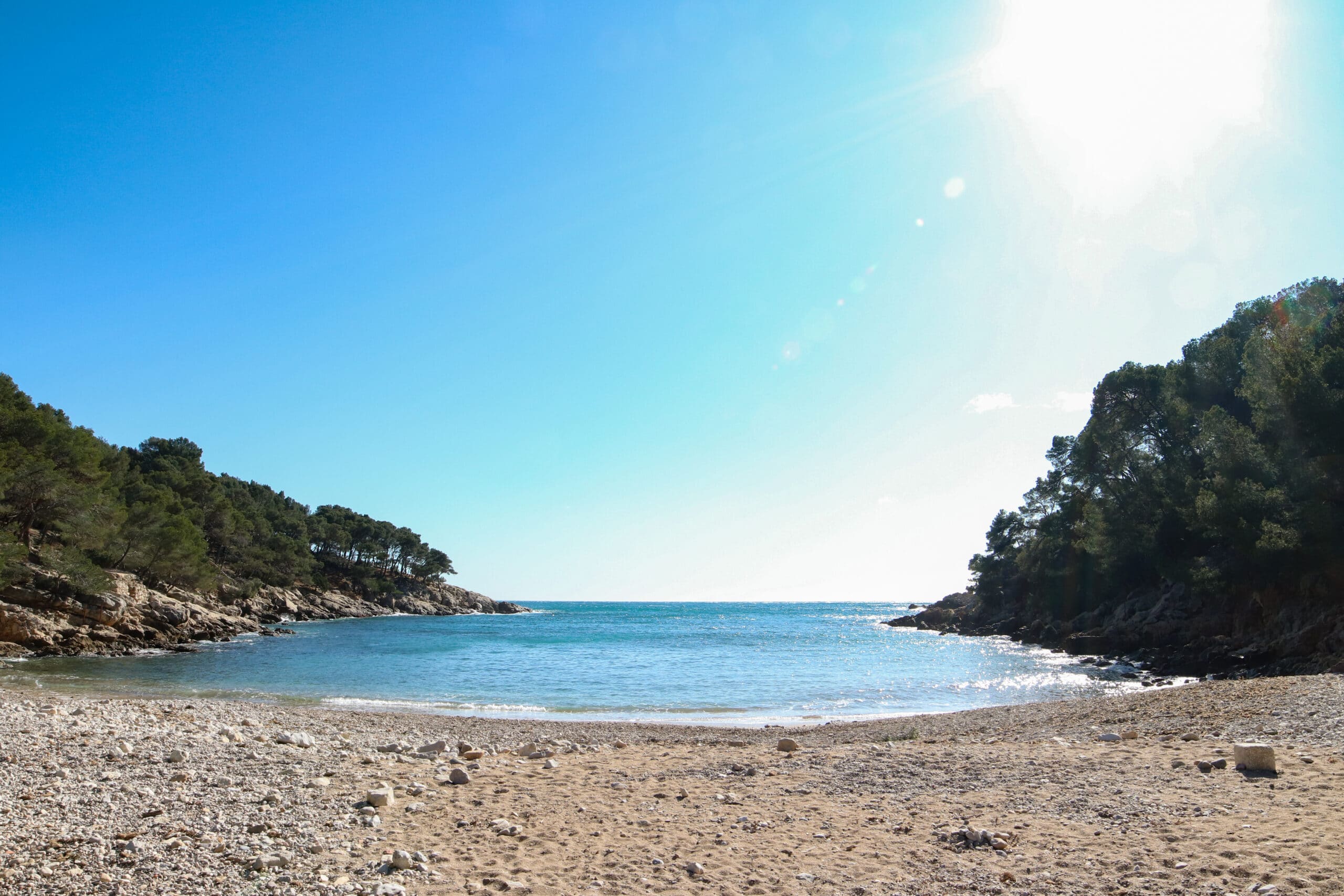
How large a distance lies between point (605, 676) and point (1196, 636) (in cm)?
2706

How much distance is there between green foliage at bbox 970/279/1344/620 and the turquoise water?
713cm

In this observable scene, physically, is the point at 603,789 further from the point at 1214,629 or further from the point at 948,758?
the point at 1214,629

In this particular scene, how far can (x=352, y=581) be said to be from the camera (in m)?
110

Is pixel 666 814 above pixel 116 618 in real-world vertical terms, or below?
above

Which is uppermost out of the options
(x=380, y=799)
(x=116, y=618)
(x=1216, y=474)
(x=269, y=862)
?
(x=1216, y=474)

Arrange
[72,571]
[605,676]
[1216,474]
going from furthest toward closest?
[72,571], [605,676], [1216,474]

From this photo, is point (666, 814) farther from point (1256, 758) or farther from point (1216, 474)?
point (1216, 474)

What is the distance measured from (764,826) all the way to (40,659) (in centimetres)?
3418

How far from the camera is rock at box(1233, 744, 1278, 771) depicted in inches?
342

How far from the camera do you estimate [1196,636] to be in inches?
1313

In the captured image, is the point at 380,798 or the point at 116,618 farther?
the point at 116,618

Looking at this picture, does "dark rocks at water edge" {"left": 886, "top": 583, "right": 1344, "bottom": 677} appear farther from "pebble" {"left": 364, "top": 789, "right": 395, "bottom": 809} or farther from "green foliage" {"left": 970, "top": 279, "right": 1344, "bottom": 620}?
"pebble" {"left": 364, "top": 789, "right": 395, "bottom": 809}

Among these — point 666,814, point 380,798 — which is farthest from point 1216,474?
point 380,798

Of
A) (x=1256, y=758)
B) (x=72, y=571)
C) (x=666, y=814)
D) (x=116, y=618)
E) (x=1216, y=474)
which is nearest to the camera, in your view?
(x=666, y=814)
